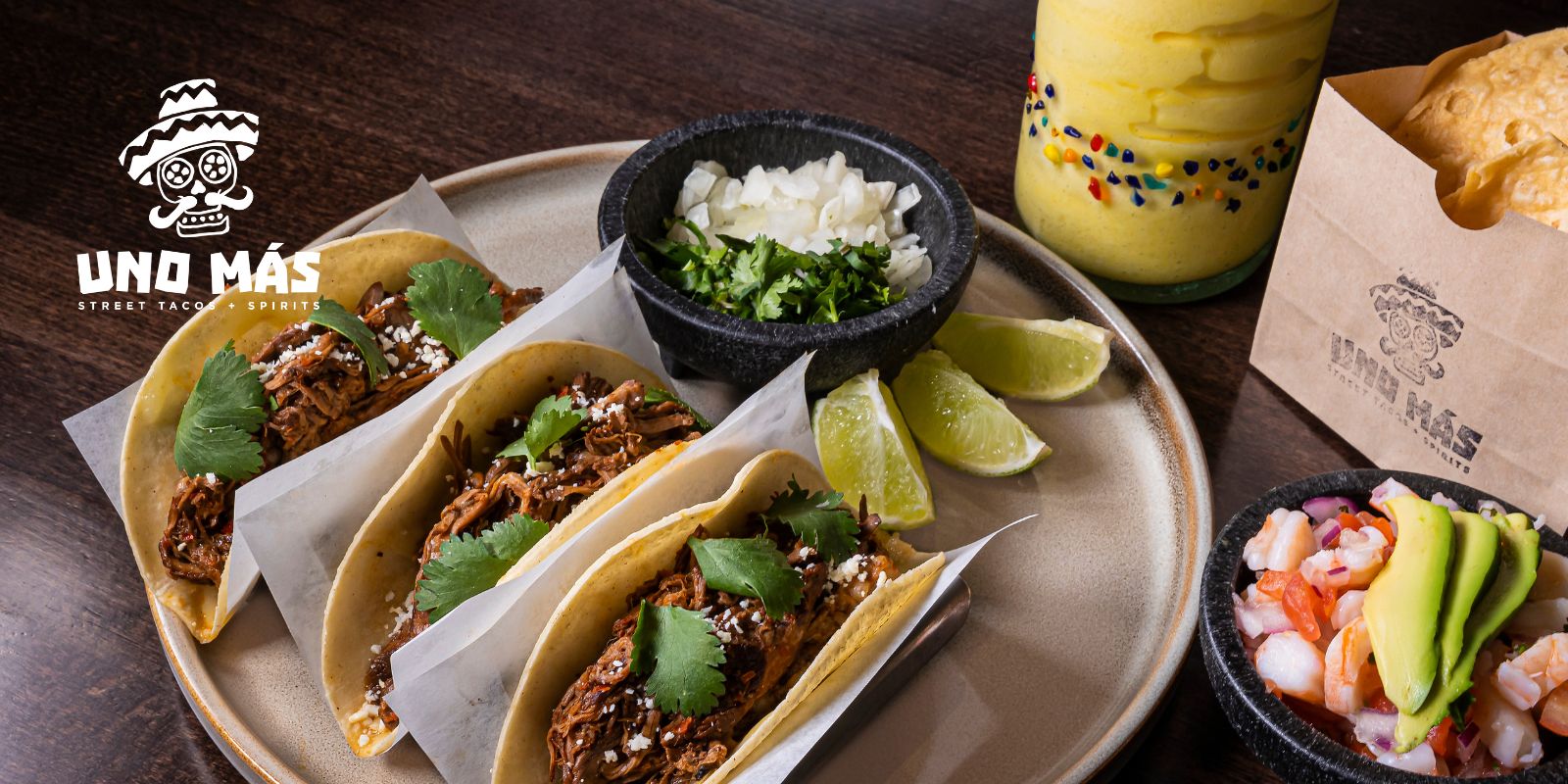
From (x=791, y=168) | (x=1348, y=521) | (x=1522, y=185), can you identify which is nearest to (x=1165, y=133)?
(x=1522, y=185)

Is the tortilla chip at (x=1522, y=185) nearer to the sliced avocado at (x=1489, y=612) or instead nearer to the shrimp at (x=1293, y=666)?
the sliced avocado at (x=1489, y=612)

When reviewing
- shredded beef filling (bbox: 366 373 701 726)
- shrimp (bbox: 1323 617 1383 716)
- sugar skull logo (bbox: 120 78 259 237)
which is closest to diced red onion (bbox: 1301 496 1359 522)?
shrimp (bbox: 1323 617 1383 716)

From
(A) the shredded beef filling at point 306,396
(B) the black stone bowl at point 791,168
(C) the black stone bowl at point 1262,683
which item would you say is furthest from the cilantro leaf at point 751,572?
(A) the shredded beef filling at point 306,396

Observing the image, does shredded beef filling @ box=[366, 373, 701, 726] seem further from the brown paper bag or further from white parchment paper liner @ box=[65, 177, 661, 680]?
the brown paper bag

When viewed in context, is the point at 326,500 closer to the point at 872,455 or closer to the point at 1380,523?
the point at 872,455

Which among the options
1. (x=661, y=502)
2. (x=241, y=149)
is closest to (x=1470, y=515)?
(x=661, y=502)

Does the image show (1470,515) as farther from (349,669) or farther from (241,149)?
(241,149)
